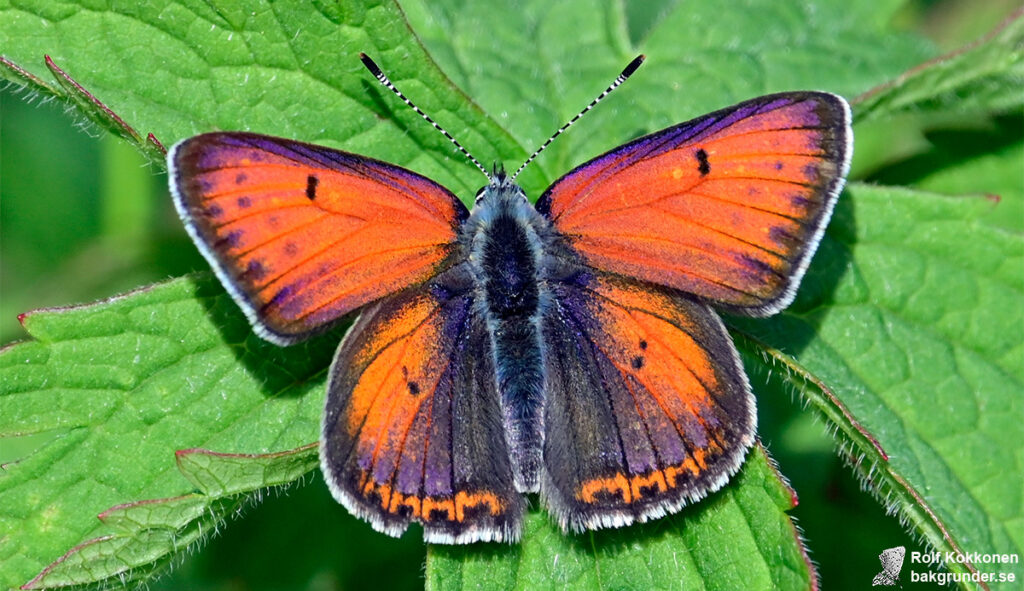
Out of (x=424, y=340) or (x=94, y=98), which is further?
(x=424, y=340)

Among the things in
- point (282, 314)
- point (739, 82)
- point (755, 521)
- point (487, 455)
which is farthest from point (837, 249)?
point (282, 314)

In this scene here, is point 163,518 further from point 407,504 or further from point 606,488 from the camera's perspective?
point 606,488

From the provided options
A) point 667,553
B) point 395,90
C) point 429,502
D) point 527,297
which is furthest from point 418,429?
point 395,90

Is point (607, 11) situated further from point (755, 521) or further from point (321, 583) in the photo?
point (321, 583)

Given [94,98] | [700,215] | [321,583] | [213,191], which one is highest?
[700,215]

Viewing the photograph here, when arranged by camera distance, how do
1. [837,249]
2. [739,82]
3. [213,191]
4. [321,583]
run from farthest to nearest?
[321,583] < [739,82] < [837,249] < [213,191]

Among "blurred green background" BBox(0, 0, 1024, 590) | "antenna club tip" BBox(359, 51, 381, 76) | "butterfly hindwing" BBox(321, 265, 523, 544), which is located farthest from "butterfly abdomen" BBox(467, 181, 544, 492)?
"blurred green background" BBox(0, 0, 1024, 590)
